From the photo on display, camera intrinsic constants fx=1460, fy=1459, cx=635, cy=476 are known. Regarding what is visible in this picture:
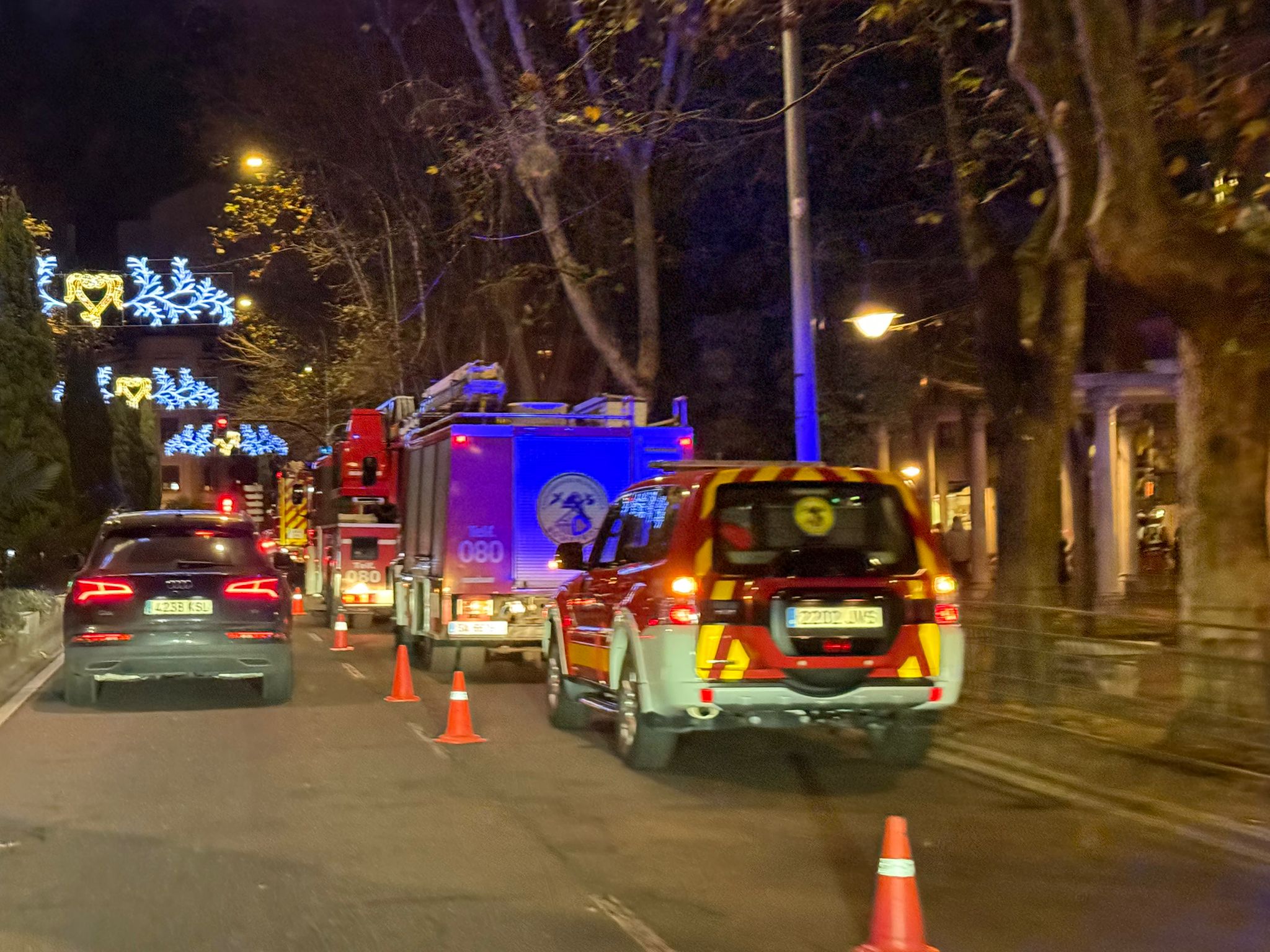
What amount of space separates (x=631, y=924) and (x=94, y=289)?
30.9 meters

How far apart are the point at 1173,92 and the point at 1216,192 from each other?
116 centimetres

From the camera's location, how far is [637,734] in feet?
32.6

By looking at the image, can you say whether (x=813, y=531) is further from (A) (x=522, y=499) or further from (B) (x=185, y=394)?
(B) (x=185, y=394)

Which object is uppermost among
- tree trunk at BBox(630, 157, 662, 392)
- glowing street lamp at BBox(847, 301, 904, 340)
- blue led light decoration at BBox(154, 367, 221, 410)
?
blue led light decoration at BBox(154, 367, 221, 410)

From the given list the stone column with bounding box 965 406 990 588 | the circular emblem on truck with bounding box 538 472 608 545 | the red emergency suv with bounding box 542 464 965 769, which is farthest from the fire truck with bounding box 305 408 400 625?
the red emergency suv with bounding box 542 464 965 769

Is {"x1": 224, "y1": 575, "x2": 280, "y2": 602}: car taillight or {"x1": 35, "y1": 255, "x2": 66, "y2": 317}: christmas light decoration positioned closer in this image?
{"x1": 224, "y1": 575, "x2": 280, "y2": 602}: car taillight

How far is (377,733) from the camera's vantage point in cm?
A: 1189

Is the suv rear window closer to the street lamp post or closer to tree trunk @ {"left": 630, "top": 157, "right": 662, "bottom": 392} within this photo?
the street lamp post

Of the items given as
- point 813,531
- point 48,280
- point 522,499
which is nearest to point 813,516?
point 813,531

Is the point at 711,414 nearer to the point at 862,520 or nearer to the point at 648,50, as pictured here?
the point at 648,50

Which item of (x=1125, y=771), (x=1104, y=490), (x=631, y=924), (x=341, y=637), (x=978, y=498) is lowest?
(x=631, y=924)

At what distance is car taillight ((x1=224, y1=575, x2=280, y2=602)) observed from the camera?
1295cm

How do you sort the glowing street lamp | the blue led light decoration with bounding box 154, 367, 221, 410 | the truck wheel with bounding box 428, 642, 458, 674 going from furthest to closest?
the blue led light decoration with bounding box 154, 367, 221, 410 < the truck wheel with bounding box 428, 642, 458, 674 < the glowing street lamp

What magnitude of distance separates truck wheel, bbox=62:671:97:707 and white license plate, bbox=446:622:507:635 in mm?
3539
